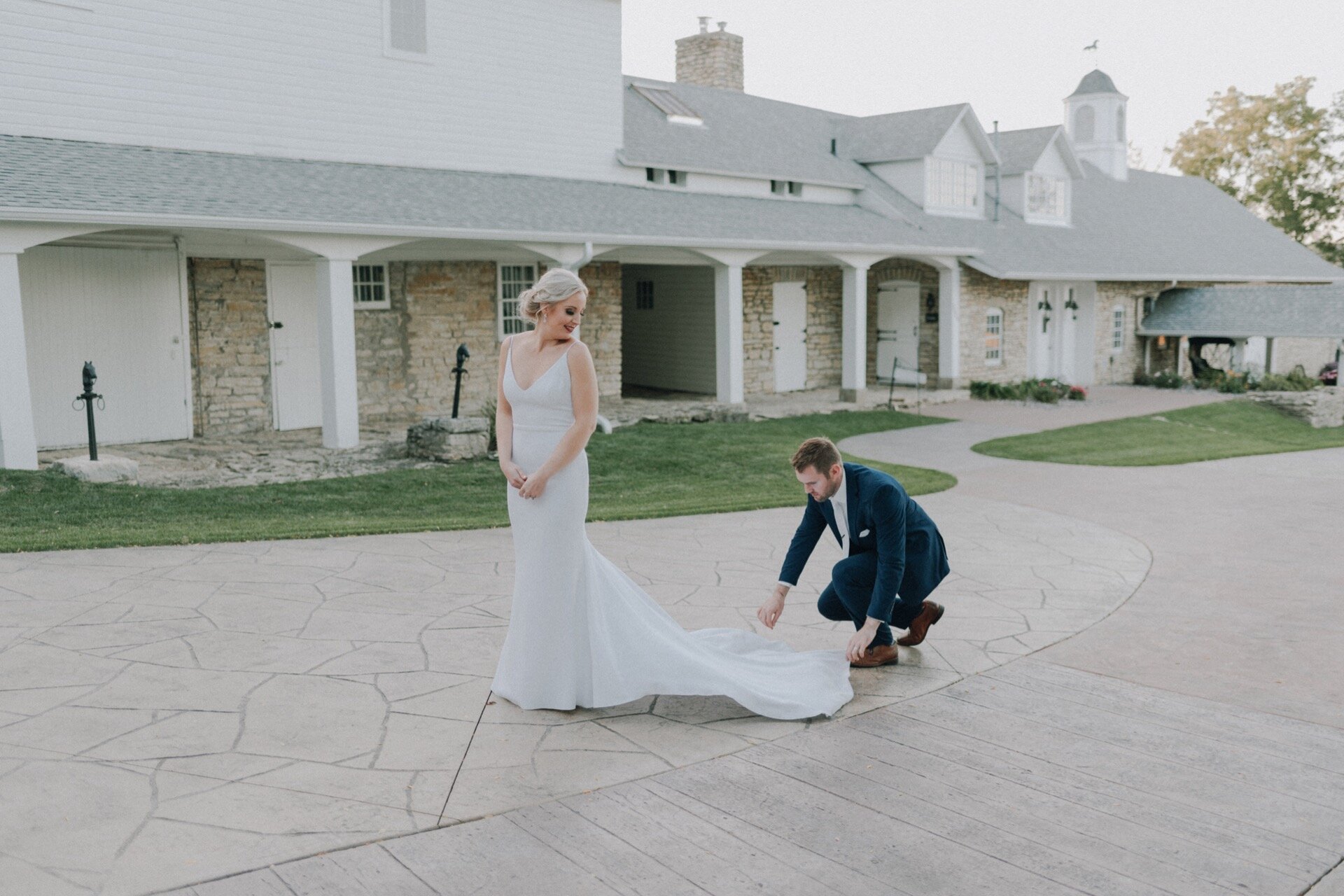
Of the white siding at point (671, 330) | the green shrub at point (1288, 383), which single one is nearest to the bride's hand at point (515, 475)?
the white siding at point (671, 330)

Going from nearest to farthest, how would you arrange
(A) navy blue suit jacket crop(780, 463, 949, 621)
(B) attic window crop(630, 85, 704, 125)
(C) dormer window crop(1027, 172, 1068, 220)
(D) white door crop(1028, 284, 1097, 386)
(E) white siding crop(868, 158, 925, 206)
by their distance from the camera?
(A) navy blue suit jacket crop(780, 463, 949, 621), (B) attic window crop(630, 85, 704, 125), (E) white siding crop(868, 158, 925, 206), (D) white door crop(1028, 284, 1097, 386), (C) dormer window crop(1027, 172, 1068, 220)

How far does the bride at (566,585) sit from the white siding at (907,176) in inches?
828

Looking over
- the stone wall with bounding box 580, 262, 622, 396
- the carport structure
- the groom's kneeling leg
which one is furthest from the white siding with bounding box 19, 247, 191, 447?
the carport structure

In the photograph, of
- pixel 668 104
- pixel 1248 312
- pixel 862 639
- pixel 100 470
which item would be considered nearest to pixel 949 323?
pixel 668 104

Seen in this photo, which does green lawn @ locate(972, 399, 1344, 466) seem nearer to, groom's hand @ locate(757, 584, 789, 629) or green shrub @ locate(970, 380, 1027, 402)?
→ green shrub @ locate(970, 380, 1027, 402)

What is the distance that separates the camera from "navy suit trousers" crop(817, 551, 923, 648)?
539 centimetres

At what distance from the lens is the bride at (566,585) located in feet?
15.5

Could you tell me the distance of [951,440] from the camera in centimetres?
1634

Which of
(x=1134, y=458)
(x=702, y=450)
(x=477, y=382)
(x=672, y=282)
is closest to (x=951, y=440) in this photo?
(x=1134, y=458)

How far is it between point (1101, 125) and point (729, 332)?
840 inches

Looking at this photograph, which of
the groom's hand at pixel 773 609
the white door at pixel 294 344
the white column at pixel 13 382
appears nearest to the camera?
the groom's hand at pixel 773 609

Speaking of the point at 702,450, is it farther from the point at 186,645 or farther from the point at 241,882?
the point at 241,882

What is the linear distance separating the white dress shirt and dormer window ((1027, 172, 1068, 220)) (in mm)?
23985

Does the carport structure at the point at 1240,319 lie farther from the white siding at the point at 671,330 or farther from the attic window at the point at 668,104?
the attic window at the point at 668,104
